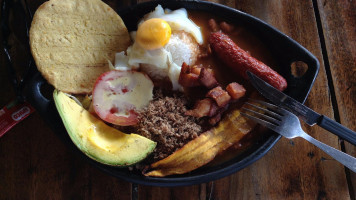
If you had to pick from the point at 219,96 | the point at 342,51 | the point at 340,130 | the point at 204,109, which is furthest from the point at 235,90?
the point at 342,51

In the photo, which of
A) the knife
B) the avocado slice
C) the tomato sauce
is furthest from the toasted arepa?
the knife

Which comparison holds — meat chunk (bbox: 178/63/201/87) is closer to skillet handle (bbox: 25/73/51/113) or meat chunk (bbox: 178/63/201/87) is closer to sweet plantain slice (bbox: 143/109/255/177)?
sweet plantain slice (bbox: 143/109/255/177)

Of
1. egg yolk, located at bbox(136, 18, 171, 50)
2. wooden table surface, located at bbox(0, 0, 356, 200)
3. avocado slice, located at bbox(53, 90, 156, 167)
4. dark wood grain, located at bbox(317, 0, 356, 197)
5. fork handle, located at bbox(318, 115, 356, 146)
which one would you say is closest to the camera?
avocado slice, located at bbox(53, 90, 156, 167)

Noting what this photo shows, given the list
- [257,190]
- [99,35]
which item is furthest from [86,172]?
[257,190]

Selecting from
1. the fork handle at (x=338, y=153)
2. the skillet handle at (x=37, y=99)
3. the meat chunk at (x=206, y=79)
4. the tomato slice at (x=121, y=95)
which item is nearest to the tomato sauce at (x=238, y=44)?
the meat chunk at (x=206, y=79)

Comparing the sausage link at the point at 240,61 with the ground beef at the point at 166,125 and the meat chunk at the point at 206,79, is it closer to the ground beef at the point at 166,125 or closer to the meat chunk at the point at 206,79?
the meat chunk at the point at 206,79

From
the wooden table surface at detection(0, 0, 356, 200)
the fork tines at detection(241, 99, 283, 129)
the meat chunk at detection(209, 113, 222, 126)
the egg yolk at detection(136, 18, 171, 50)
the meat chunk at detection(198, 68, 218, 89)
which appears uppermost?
the egg yolk at detection(136, 18, 171, 50)
